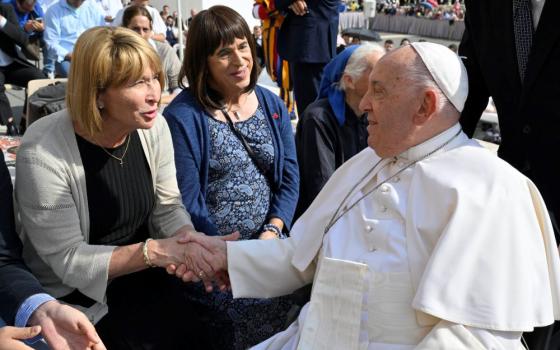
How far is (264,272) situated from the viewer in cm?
230

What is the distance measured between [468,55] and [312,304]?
1174 millimetres

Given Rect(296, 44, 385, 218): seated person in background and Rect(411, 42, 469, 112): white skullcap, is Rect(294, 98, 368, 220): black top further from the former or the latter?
Rect(411, 42, 469, 112): white skullcap

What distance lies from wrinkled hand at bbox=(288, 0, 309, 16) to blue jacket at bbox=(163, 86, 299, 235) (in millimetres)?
2266

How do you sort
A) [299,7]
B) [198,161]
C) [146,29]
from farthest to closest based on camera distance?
[146,29] → [299,7] → [198,161]

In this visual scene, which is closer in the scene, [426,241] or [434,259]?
[434,259]

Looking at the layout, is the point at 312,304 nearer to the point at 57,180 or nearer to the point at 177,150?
the point at 57,180

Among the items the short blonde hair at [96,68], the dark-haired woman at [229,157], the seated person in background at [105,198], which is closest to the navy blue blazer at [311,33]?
the dark-haired woman at [229,157]

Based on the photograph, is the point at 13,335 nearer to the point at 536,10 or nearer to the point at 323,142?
the point at 323,142

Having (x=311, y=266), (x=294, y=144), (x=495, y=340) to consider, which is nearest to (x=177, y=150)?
(x=294, y=144)

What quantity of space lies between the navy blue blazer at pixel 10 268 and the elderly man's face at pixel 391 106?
1.29 meters

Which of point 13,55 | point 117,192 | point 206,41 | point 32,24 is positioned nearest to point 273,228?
point 117,192

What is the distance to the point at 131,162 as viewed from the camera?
254 centimetres

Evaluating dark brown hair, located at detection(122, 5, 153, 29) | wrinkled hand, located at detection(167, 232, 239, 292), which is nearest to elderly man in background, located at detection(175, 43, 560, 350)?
wrinkled hand, located at detection(167, 232, 239, 292)

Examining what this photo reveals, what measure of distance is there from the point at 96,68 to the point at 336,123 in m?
1.49
